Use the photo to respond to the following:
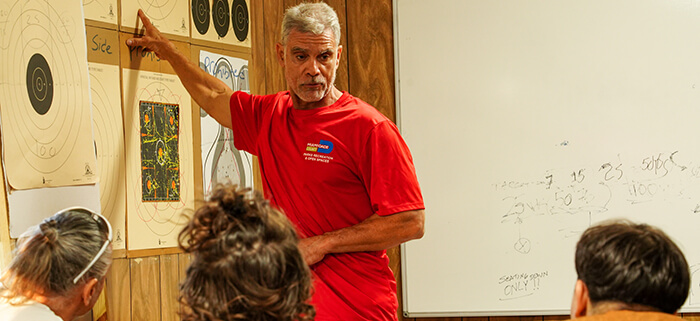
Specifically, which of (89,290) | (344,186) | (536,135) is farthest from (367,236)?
(536,135)

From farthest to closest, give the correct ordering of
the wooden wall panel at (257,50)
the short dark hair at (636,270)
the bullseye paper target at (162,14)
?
the wooden wall panel at (257,50)
the bullseye paper target at (162,14)
the short dark hair at (636,270)

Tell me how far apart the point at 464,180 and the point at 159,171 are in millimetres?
1599

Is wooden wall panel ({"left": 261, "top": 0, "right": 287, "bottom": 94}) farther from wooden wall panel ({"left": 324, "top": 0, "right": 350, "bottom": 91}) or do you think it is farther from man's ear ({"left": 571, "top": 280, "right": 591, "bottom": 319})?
man's ear ({"left": 571, "top": 280, "right": 591, "bottom": 319})

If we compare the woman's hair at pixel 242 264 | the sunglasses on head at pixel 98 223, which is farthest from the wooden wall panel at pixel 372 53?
the woman's hair at pixel 242 264

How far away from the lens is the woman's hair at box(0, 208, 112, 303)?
153cm

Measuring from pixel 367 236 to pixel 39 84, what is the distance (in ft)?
3.51

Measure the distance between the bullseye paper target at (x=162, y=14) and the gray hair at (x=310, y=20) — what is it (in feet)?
1.84

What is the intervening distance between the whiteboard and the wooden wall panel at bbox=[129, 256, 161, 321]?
4.65ft

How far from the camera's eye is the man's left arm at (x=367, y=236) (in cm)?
205

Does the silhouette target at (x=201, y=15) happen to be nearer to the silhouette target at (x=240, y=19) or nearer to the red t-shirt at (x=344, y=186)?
the silhouette target at (x=240, y=19)

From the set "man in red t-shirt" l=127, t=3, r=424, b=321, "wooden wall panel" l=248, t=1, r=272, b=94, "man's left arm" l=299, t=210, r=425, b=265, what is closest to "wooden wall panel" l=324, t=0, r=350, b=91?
"wooden wall panel" l=248, t=1, r=272, b=94

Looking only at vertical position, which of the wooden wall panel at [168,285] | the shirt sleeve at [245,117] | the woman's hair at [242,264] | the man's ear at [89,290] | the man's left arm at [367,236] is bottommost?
the wooden wall panel at [168,285]

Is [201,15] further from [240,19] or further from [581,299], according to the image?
[581,299]

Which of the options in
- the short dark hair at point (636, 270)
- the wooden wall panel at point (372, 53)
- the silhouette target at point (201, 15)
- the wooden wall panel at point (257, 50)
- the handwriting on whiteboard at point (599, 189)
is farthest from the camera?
the wooden wall panel at point (372, 53)
